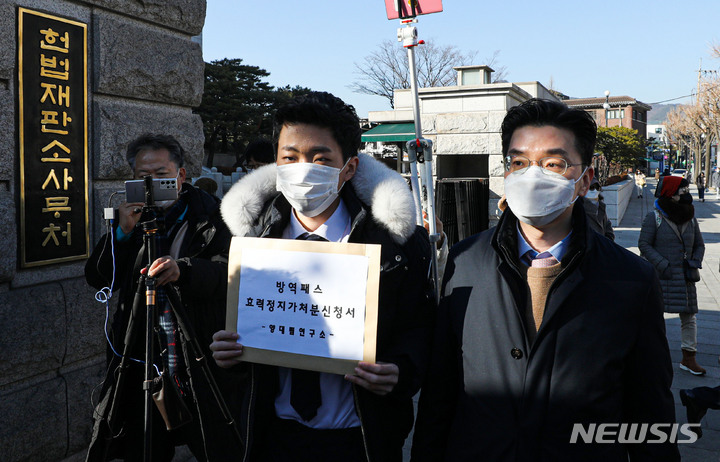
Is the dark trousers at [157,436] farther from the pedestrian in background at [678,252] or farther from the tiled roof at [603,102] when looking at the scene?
the tiled roof at [603,102]

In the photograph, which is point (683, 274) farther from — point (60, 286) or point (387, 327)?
point (60, 286)

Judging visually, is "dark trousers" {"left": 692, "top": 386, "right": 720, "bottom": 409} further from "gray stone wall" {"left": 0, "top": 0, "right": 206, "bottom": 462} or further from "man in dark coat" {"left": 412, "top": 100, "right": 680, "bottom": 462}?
"gray stone wall" {"left": 0, "top": 0, "right": 206, "bottom": 462}

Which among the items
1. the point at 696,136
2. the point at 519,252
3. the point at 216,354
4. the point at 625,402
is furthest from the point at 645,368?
the point at 696,136

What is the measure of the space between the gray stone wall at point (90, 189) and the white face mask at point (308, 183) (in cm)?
184

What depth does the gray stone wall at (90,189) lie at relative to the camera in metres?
3.07

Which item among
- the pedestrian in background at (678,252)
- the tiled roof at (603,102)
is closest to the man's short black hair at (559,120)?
the pedestrian in background at (678,252)

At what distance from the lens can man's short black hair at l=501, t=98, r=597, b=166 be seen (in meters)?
1.89

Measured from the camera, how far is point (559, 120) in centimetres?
190

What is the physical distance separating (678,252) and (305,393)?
5.20 metres

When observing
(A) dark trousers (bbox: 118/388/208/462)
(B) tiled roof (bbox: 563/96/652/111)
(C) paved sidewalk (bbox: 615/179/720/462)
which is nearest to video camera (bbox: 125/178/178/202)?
(A) dark trousers (bbox: 118/388/208/462)

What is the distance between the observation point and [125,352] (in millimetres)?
2480

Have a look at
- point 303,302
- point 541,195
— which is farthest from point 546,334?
point 303,302

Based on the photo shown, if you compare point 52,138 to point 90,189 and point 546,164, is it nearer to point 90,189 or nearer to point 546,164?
point 90,189

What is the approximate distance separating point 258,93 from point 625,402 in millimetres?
44487
